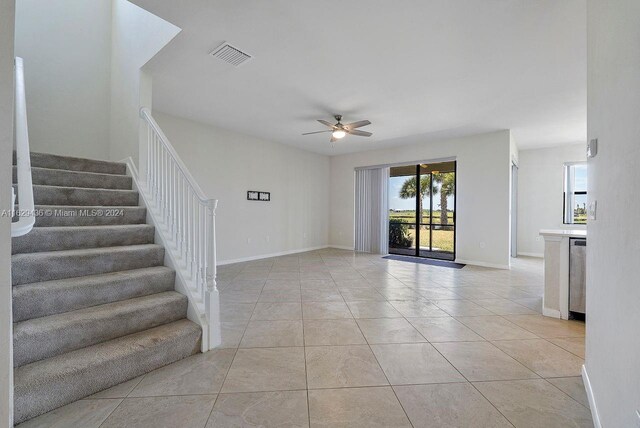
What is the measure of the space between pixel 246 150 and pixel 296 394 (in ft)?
17.3

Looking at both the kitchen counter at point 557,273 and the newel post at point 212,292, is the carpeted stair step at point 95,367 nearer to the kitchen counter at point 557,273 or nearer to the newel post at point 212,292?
the newel post at point 212,292

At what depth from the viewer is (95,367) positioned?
63.2 inches

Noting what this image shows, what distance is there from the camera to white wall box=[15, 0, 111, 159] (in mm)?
3557

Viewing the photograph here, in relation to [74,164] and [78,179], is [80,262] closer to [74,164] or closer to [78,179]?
[78,179]

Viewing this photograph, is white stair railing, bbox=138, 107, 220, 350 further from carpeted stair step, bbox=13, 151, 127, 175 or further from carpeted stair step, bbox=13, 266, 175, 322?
carpeted stair step, bbox=13, 151, 127, 175

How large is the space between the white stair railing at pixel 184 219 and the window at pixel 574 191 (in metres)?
8.45

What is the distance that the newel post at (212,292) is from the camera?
2.16m

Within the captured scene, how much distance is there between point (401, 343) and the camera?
2291mm

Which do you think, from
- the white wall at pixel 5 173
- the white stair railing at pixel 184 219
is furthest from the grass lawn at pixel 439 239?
the white wall at pixel 5 173

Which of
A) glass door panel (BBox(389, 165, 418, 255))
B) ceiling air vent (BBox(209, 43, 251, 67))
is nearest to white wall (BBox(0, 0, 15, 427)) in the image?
ceiling air vent (BBox(209, 43, 251, 67))

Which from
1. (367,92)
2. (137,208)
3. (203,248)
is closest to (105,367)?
(203,248)

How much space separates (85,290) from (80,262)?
30cm

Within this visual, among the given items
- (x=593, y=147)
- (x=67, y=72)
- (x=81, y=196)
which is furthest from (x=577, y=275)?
(x=67, y=72)

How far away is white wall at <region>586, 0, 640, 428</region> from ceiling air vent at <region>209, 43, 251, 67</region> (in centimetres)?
290
